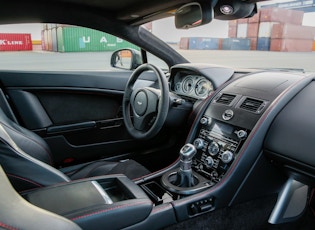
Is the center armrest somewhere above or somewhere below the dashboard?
below

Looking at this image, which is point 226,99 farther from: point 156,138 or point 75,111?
point 75,111

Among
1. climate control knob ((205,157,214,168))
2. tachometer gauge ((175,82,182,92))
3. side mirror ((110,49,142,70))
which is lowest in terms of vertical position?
climate control knob ((205,157,214,168))

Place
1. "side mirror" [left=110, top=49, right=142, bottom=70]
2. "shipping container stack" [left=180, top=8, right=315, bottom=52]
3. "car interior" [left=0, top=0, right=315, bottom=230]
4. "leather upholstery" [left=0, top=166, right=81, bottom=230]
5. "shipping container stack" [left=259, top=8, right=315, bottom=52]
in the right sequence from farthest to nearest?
"shipping container stack" [left=180, top=8, right=315, bottom=52] → "shipping container stack" [left=259, top=8, right=315, bottom=52] → "side mirror" [left=110, top=49, right=142, bottom=70] → "car interior" [left=0, top=0, right=315, bottom=230] → "leather upholstery" [left=0, top=166, right=81, bottom=230]

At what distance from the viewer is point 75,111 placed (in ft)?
7.33

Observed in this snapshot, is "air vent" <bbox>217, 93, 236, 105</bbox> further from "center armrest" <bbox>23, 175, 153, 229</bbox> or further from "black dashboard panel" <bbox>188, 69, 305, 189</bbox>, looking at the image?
"center armrest" <bbox>23, 175, 153, 229</bbox>

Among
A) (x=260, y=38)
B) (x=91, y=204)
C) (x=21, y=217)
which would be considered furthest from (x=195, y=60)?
(x=260, y=38)

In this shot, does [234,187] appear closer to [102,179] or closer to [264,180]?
[264,180]

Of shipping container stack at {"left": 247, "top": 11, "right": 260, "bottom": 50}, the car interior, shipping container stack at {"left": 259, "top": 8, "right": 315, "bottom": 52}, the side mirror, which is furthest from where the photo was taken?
shipping container stack at {"left": 247, "top": 11, "right": 260, "bottom": 50}

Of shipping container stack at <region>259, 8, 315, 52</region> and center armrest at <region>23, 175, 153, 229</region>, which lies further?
shipping container stack at <region>259, 8, 315, 52</region>

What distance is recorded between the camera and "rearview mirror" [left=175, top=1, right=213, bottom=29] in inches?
63.5

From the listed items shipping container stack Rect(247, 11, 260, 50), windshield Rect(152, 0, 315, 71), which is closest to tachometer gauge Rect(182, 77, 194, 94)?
windshield Rect(152, 0, 315, 71)

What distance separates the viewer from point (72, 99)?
223cm

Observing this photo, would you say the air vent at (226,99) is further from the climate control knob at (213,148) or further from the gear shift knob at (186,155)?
the gear shift knob at (186,155)

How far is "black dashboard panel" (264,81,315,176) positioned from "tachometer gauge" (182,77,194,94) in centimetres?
74
